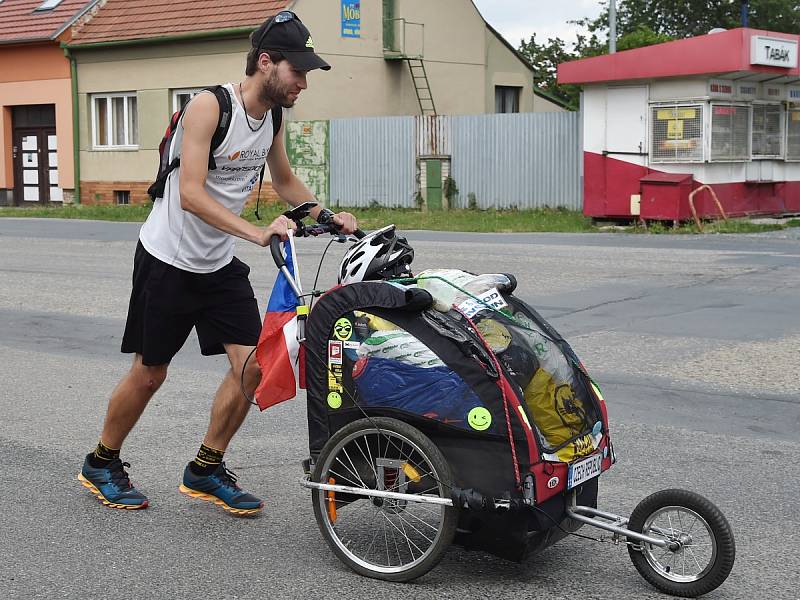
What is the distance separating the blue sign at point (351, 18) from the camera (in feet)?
98.7

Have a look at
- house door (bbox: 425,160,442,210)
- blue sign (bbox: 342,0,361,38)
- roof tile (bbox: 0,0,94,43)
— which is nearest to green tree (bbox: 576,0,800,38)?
blue sign (bbox: 342,0,361,38)

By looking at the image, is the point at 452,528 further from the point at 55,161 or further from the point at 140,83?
the point at 55,161

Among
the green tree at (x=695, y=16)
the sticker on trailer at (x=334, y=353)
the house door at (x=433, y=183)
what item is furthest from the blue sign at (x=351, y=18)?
the green tree at (x=695, y=16)

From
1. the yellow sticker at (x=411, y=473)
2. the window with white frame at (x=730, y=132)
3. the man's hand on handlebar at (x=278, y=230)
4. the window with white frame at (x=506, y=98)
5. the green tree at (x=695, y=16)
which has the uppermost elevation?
the green tree at (x=695, y=16)

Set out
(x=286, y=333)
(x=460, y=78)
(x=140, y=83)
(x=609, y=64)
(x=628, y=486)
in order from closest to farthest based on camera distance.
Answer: (x=286, y=333)
(x=628, y=486)
(x=609, y=64)
(x=140, y=83)
(x=460, y=78)

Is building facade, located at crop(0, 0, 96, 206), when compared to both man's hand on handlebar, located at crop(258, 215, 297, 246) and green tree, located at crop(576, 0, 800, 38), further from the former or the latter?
green tree, located at crop(576, 0, 800, 38)

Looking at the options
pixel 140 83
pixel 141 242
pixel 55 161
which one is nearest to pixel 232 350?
pixel 141 242

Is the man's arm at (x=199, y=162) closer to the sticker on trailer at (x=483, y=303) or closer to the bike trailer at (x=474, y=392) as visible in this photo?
the bike trailer at (x=474, y=392)

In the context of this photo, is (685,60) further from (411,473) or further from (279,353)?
(411,473)

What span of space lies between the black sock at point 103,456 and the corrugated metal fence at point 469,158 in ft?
68.4

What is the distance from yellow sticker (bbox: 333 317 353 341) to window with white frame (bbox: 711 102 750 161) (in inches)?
705

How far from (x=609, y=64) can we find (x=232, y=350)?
17663 mm

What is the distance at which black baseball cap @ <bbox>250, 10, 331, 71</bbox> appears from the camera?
181 inches

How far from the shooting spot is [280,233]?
441 cm
